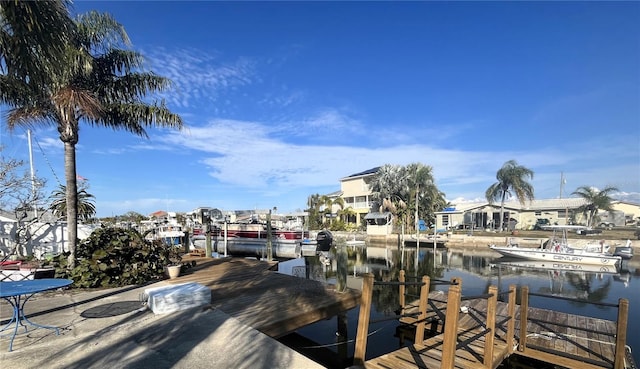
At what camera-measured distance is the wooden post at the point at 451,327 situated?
4070 millimetres

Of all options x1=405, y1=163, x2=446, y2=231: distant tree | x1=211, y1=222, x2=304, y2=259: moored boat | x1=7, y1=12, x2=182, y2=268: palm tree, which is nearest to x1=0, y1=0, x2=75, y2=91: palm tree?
x1=7, y1=12, x2=182, y2=268: palm tree

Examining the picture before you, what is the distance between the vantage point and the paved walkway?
11.9 ft

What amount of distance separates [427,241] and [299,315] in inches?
1155

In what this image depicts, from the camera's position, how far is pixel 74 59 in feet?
25.1

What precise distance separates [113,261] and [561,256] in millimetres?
26328

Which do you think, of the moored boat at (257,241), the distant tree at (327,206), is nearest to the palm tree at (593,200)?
the distant tree at (327,206)

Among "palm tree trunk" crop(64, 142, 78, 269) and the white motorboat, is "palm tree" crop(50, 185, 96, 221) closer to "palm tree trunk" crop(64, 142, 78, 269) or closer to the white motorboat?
"palm tree trunk" crop(64, 142, 78, 269)

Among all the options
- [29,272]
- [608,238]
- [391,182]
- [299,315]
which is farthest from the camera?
→ [391,182]

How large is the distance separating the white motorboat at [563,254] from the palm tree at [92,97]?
2469cm

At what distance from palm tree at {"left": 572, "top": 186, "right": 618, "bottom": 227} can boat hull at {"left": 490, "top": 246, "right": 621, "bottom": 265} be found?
2096 cm

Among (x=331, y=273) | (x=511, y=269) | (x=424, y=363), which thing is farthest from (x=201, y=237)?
(x=424, y=363)

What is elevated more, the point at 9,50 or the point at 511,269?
the point at 9,50

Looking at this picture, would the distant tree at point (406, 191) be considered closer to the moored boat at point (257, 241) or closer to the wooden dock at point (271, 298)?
the moored boat at point (257, 241)

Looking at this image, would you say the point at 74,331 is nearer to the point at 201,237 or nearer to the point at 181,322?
the point at 181,322
